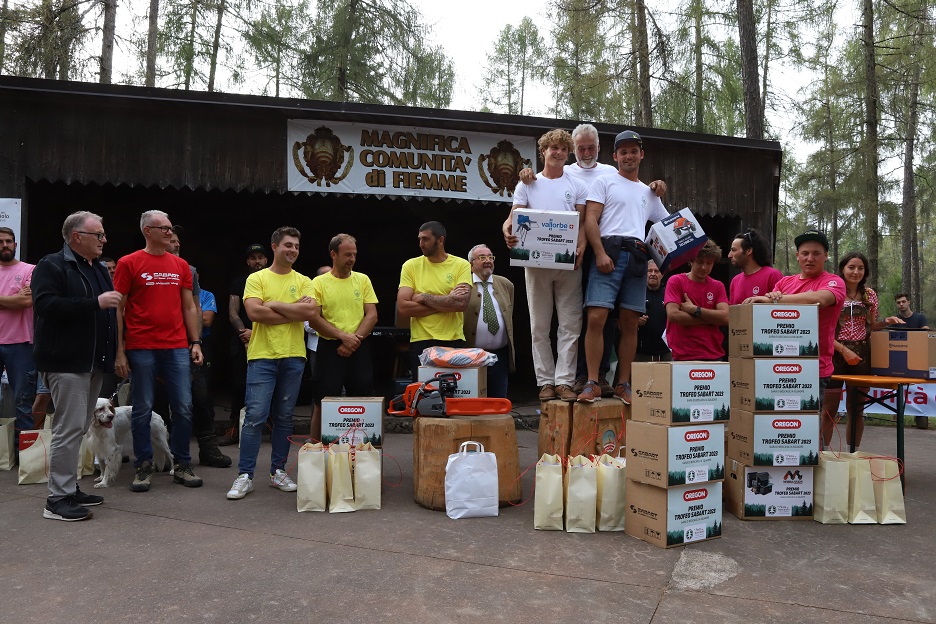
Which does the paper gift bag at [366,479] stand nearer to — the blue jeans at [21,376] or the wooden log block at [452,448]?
the wooden log block at [452,448]

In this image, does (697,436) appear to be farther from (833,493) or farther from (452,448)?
(452,448)

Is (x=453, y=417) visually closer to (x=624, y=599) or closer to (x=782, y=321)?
(x=624, y=599)

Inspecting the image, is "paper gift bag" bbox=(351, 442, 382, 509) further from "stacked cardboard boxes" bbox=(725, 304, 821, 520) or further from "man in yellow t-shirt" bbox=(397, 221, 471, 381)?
"stacked cardboard boxes" bbox=(725, 304, 821, 520)

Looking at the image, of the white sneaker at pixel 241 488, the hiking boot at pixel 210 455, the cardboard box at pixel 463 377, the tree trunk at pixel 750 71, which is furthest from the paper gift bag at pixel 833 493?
the tree trunk at pixel 750 71

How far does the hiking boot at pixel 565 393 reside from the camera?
14.9 feet

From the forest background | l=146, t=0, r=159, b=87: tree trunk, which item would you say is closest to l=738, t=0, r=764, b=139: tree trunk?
the forest background

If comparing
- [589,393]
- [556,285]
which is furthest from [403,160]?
[589,393]

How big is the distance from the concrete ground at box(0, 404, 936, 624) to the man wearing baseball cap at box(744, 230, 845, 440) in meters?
1.17

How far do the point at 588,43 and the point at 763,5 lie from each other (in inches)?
194

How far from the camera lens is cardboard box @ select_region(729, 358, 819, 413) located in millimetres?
4109

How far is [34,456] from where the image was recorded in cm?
496

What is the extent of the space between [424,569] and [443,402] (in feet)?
4.62

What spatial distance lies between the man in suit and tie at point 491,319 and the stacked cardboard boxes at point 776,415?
200 centimetres

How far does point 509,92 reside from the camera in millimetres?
26875
